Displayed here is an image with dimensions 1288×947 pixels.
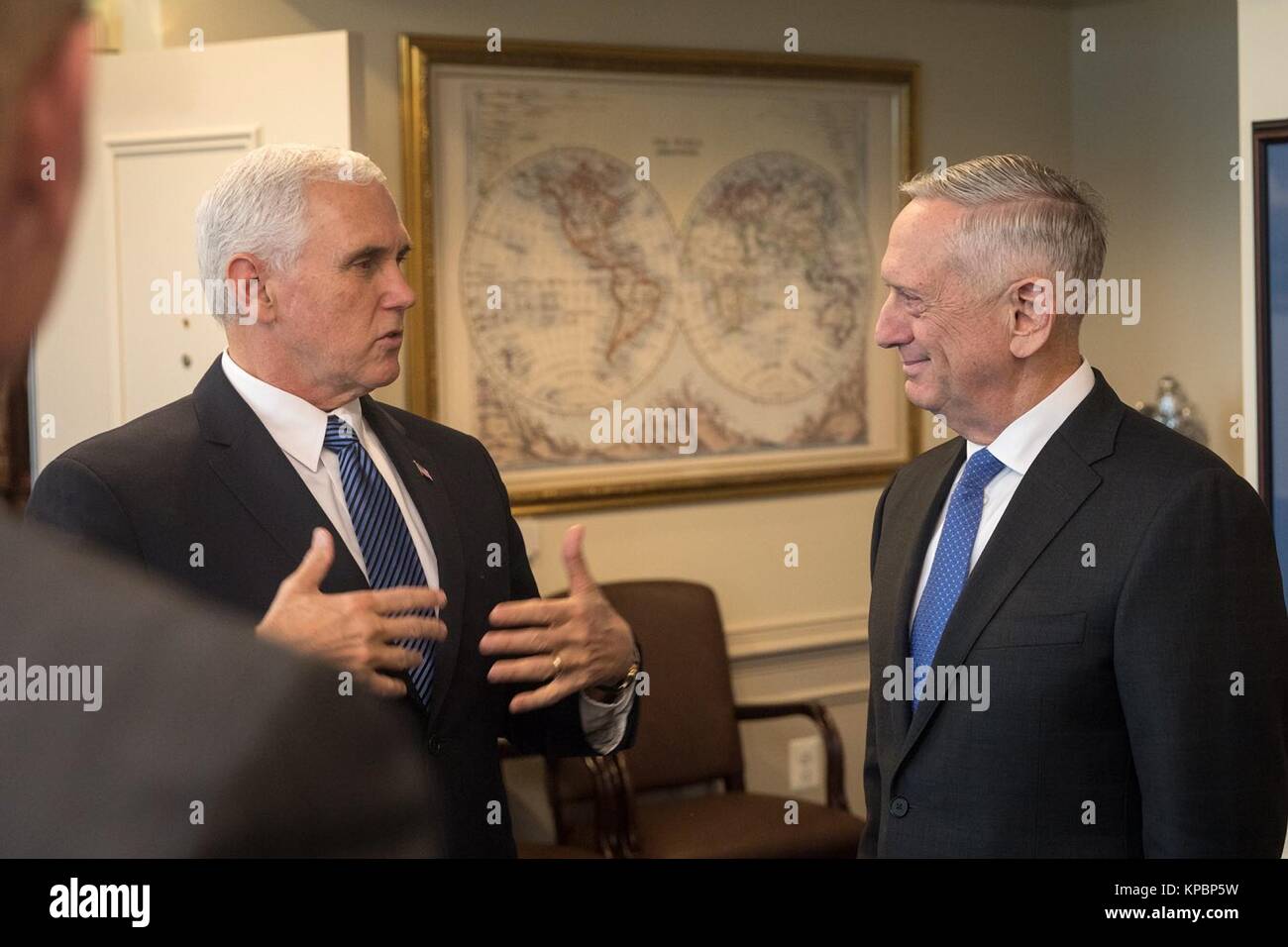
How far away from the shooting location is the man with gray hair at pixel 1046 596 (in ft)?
5.74

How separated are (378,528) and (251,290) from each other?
41cm

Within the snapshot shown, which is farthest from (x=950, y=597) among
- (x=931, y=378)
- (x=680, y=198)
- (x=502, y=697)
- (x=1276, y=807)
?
(x=680, y=198)

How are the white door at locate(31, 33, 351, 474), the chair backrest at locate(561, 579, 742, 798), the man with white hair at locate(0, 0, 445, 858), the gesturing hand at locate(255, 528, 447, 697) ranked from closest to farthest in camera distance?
the man with white hair at locate(0, 0, 445, 858) < the gesturing hand at locate(255, 528, 447, 697) < the white door at locate(31, 33, 351, 474) < the chair backrest at locate(561, 579, 742, 798)

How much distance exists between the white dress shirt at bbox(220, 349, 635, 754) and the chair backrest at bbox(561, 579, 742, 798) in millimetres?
2089

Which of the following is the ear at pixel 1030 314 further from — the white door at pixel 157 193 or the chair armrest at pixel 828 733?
the chair armrest at pixel 828 733

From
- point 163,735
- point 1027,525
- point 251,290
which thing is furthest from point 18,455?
point 163,735

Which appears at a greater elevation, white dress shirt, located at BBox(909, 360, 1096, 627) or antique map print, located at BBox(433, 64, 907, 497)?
antique map print, located at BBox(433, 64, 907, 497)

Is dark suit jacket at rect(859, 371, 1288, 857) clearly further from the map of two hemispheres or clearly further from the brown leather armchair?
the map of two hemispheres

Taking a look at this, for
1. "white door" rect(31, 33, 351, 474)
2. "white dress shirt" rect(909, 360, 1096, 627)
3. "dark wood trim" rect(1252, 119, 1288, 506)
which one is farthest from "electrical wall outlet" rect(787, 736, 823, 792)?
"white dress shirt" rect(909, 360, 1096, 627)

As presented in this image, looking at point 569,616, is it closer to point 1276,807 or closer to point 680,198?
point 1276,807

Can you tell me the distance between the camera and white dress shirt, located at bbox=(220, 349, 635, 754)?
1993mm

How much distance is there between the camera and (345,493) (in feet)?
6.58

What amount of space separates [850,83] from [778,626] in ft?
5.76

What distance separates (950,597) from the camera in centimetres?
199
